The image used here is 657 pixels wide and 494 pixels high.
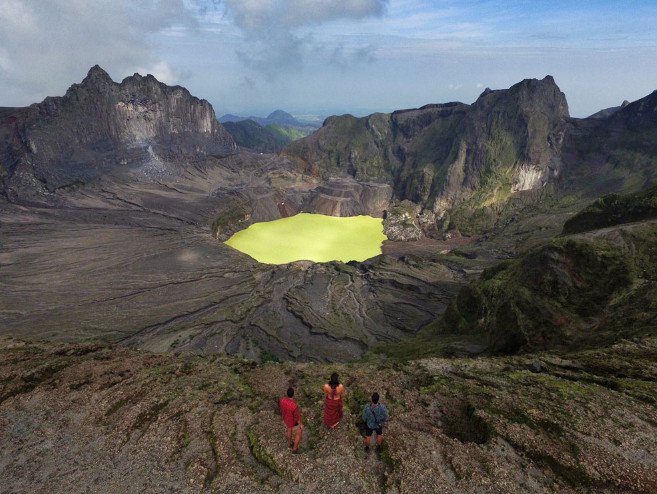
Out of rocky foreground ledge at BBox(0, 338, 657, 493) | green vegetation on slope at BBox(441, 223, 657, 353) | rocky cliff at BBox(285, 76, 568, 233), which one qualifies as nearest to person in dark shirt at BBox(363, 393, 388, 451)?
rocky foreground ledge at BBox(0, 338, 657, 493)

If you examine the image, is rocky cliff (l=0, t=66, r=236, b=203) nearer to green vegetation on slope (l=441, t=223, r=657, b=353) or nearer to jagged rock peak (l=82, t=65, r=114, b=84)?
jagged rock peak (l=82, t=65, r=114, b=84)

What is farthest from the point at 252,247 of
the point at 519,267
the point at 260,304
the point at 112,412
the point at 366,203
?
the point at 112,412

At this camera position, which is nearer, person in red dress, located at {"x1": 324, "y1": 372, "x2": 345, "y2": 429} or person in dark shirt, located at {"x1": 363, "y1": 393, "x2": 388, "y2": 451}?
person in dark shirt, located at {"x1": 363, "y1": 393, "x2": 388, "y2": 451}

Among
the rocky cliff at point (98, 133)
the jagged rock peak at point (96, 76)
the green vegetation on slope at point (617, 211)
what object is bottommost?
the green vegetation on slope at point (617, 211)

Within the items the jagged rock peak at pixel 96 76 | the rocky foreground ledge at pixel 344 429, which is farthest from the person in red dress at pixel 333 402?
the jagged rock peak at pixel 96 76

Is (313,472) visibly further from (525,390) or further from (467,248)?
(467,248)

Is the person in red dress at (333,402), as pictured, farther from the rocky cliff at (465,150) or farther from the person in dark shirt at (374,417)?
the rocky cliff at (465,150)
